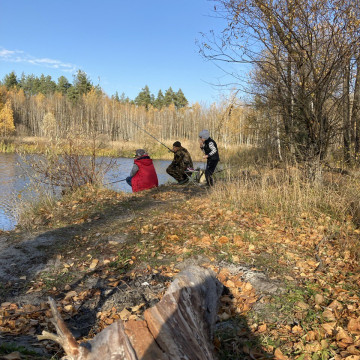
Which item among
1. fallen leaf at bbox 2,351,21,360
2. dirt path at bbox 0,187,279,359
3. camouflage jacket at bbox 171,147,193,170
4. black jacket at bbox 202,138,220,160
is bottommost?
dirt path at bbox 0,187,279,359

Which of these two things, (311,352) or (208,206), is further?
(208,206)

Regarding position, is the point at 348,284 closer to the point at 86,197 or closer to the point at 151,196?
the point at 151,196

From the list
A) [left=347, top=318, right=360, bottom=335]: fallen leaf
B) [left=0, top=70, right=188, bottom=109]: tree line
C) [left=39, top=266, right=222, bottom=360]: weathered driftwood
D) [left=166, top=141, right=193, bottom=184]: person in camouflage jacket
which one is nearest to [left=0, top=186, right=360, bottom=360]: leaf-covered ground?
[left=347, top=318, right=360, bottom=335]: fallen leaf

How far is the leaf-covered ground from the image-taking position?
2924 millimetres

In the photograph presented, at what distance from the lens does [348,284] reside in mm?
3727

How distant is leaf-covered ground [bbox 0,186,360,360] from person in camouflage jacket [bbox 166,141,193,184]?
4.38 m

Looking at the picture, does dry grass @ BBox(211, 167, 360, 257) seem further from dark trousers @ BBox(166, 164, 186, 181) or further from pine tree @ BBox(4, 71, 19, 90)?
pine tree @ BBox(4, 71, 19, 90)

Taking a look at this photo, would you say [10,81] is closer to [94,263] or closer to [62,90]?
[62,90]

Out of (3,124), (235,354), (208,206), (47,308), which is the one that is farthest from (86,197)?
(3,124)

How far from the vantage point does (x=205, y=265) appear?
4.16m

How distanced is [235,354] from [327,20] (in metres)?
5.98

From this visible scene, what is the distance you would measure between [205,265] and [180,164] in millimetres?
7196

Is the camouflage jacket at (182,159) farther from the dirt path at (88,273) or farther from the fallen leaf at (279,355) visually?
the fallen leaf at (279,355)

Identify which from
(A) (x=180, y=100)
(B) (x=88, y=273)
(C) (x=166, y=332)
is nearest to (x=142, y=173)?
(B) (x=88, y=273)
